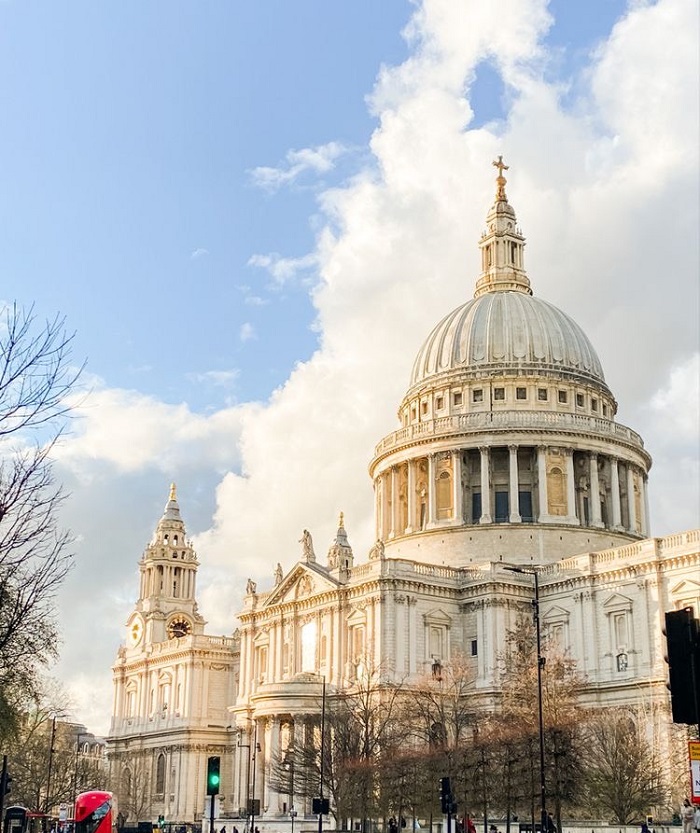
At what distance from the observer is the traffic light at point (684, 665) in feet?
35.9

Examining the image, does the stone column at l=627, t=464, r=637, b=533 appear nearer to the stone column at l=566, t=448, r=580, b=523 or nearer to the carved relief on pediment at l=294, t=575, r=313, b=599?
the stone column at l=566, t=448, r=580, b=523

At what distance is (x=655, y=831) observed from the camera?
4828 centimetres

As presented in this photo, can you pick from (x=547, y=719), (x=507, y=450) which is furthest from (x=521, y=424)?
(x=547, y=719)

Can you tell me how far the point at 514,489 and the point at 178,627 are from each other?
164 ft

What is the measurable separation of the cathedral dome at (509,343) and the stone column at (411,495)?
397 inches

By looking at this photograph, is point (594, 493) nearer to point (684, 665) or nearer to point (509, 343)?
point (509, 343)

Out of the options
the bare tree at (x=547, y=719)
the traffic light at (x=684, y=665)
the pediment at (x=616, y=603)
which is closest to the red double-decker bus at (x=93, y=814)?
the bare tree at (x=547, y=719)

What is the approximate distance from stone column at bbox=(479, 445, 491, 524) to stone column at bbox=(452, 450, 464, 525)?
195 cm

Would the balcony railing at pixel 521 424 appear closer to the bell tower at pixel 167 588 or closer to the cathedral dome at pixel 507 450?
the cathedral dome at pixel 507 450

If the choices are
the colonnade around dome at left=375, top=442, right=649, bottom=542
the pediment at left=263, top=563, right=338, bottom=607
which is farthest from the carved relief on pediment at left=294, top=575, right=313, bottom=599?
the colonnade around dome at left=375, top=442, right=649, bottom=542

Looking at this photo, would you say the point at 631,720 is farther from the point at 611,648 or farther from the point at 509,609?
the point at 509,609

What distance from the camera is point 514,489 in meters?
93.4

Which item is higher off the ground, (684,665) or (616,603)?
(616,603)

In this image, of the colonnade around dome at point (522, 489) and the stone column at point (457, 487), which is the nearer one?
the colonnade around dome at point (522, 489)
